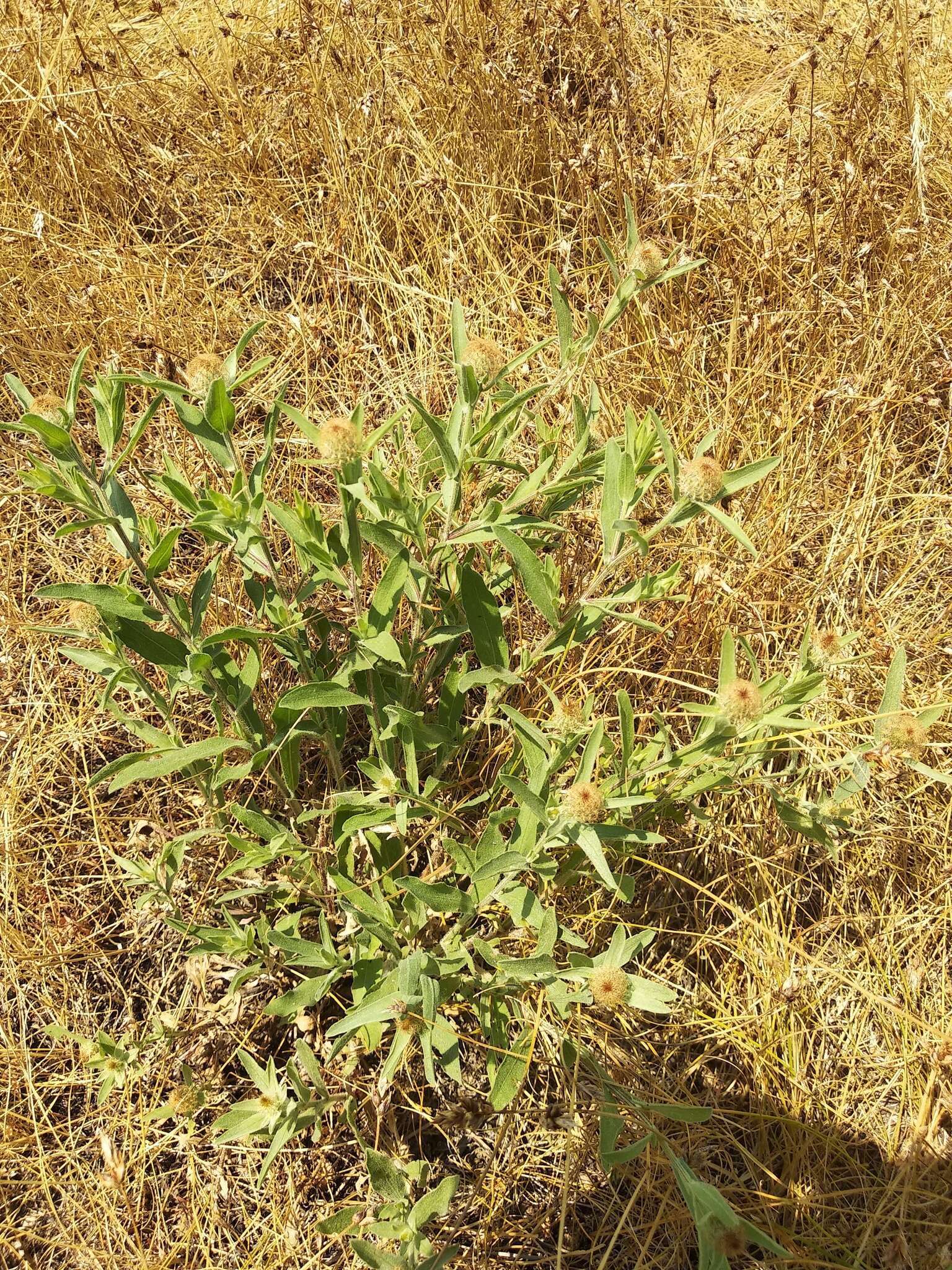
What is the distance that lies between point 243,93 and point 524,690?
2488 millimetres

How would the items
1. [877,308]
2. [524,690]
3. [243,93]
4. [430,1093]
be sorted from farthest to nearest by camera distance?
1. [243,93]
2. [877,308]
3. [524,690]
4. [430,1093]

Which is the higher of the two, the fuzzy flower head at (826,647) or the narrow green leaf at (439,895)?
the fuzzy flower head at (826,647)

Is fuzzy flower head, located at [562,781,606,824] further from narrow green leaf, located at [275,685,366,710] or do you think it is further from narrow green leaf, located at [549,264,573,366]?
narrow green leaf, located at [549,264,573,366]

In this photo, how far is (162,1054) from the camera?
7.39 feet

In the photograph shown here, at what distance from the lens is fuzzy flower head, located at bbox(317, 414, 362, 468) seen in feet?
5.56

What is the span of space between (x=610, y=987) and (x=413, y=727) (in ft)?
2.17

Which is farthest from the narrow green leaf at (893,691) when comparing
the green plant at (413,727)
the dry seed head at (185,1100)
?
the dry seed head at (185,1100)

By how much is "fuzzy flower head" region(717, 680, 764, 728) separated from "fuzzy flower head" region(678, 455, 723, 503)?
0.34 metres

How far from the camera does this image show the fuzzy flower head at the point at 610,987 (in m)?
1.65

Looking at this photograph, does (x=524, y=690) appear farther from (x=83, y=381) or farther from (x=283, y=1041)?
(x=83, y=381)

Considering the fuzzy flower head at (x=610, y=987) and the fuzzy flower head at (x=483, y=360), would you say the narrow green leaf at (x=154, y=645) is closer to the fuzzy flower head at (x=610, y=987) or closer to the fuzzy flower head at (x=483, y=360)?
the fuzzy flower head at (x=483, y=360)

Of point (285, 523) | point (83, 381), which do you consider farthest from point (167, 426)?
point (285, 523)

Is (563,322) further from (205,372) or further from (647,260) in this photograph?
(205,372)

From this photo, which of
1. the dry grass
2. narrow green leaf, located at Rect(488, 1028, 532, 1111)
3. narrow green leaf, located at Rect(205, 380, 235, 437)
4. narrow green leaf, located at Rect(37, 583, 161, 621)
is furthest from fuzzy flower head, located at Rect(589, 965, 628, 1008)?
narrow green leaf, located at Rect(205, 380, 235, 437)
